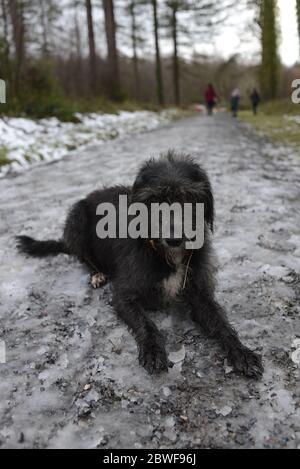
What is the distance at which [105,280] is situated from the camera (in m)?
3.85

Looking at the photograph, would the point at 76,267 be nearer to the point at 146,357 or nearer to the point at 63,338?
the point at 63,338

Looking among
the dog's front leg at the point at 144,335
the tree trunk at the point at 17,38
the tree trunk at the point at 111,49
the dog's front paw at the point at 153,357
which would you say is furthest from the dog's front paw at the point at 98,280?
the tree trunk at the point at 111,49

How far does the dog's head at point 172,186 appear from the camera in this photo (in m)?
2.88

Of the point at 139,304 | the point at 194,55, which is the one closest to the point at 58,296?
the point at 139,304

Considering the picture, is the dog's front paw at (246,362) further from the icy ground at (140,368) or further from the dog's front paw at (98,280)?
the dog's front paw at (98,280)

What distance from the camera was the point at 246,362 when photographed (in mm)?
2520

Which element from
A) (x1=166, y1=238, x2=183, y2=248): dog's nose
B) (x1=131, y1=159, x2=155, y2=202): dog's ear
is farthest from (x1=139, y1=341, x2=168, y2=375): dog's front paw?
(x1=131, y1=159, x2=155, y2=202): dog's ear

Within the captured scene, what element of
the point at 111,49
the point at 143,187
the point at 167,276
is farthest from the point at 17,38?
the point at 167,276

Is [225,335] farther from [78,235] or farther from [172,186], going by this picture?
[78,235]

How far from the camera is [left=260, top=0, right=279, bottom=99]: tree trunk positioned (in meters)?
27.6

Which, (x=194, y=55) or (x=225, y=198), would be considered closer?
(x=225, y=198)

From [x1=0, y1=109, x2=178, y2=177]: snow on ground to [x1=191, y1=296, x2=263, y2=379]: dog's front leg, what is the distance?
6269 millimetres

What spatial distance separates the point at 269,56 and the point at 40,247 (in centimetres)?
2980

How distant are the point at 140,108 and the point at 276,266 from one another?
21.5m
